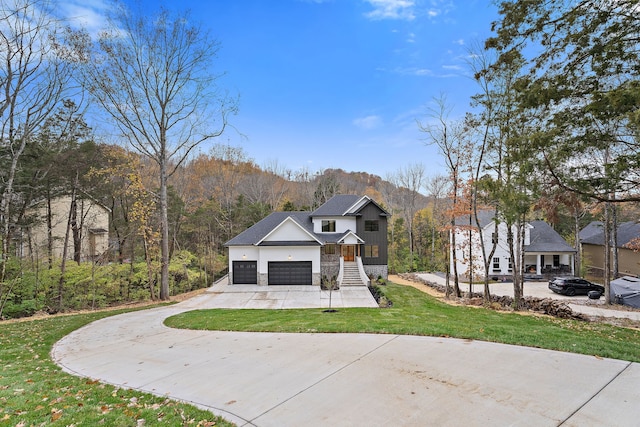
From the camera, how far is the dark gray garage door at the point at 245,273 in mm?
21812

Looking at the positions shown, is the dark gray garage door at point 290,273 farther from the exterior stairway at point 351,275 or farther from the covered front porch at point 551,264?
the covered front porch at point 551,264

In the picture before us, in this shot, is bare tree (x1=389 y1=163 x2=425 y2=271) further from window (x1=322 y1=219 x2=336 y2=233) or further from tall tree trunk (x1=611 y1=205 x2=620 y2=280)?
tall tree trunk (x1=611 y1=205 x2=620 y2=280)

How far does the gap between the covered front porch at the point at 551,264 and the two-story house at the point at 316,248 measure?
13.5 meters

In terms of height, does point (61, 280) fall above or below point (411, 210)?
below

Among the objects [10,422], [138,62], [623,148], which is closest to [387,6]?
[623,148]

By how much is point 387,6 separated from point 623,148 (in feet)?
31.1

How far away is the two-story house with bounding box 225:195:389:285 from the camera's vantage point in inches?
842

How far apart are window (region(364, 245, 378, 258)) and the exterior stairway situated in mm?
1652

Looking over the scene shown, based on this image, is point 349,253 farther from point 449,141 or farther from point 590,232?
point 590,232

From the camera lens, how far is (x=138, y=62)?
51.4 ft

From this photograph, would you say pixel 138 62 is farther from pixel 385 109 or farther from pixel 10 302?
pixel 385 109

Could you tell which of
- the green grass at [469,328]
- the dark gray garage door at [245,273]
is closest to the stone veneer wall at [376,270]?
the dark gray garage door at [245,273]

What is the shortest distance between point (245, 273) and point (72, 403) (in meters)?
17.2

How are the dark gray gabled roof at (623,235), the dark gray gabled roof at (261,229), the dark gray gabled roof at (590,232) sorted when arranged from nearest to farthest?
the dark gray gabled roof at (261,229), the dark gray gabled roof at (623,235), the dark gray gabled roof at (590,232)
